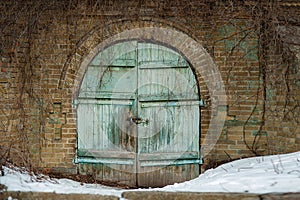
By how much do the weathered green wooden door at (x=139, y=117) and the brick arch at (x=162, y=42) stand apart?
130 millimetres

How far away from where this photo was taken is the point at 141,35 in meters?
5.62

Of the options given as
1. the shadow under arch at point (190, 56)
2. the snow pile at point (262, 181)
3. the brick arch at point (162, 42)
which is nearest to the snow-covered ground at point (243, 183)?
the snow pile at point (262, 181)

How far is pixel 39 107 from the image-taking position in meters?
5.61

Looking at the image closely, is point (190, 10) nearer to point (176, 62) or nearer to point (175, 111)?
point (176, 62)

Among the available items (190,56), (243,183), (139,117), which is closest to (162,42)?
(190,56)

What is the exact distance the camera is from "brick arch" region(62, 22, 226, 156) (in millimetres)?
5598

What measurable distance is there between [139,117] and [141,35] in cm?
128

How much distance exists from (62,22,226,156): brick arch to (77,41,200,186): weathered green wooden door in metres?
0.13

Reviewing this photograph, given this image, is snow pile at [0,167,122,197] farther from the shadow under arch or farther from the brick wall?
the shadow under arch

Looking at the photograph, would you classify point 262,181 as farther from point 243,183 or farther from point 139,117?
point 139,117

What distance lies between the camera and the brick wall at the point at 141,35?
18.2ft

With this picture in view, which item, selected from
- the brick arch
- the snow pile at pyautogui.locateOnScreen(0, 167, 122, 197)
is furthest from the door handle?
the snow pile at pyautogui.locateOnScreen(0, 167, 122, 197)

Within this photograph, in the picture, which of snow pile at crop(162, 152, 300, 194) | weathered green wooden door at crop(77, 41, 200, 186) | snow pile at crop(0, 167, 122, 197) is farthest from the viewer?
weathered green wooden door at crop(77, 41, 200, 186)

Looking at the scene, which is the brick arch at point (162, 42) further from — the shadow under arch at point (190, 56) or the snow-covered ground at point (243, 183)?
the snow-covered ground at point (243, 183)
